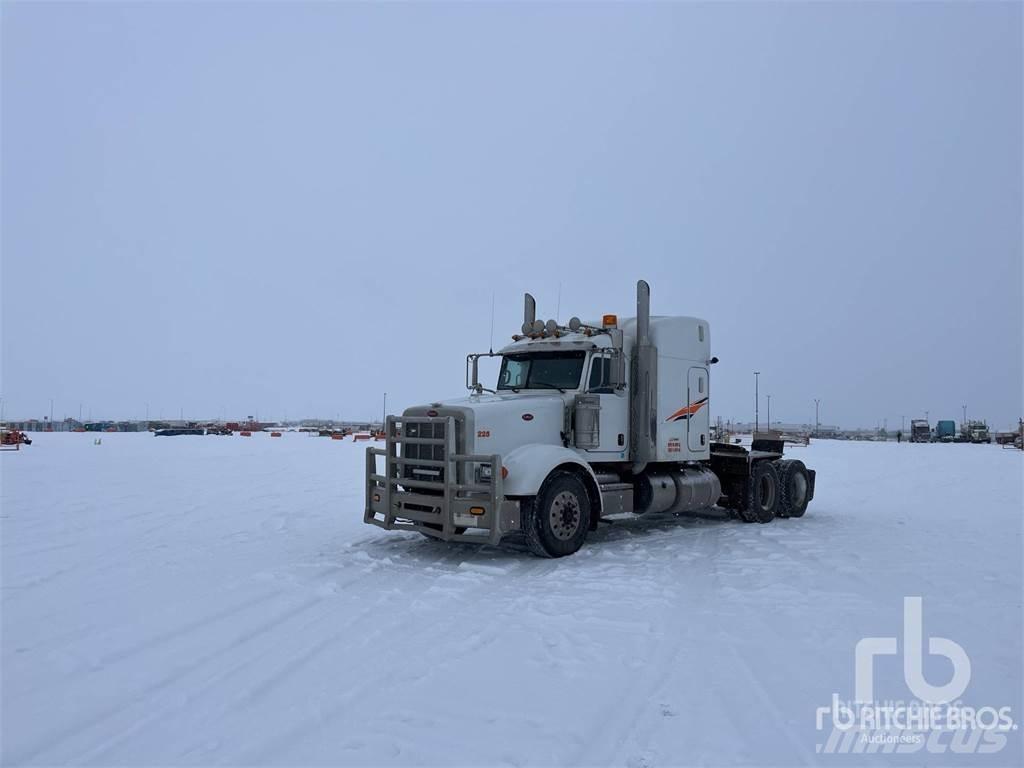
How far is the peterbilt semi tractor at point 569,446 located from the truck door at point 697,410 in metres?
0.03

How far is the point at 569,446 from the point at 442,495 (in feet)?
6.51

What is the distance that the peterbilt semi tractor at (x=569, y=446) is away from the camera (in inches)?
350

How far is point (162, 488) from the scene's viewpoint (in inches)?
658

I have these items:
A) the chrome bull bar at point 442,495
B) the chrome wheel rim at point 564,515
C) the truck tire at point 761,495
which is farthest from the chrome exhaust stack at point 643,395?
the truck tire at point 761,495

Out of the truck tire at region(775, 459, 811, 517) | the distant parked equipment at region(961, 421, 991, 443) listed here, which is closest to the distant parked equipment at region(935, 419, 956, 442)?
the distant parked equipment at region(961, 421, 991, 443)

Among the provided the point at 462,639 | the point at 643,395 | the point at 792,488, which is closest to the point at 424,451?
the point at 643,395

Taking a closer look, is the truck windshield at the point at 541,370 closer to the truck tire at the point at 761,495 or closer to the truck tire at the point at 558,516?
the truck tire at the point at 558,516

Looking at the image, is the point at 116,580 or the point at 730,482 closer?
the point at 116,580

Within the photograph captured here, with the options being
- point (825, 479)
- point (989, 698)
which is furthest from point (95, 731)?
point (825, 479)

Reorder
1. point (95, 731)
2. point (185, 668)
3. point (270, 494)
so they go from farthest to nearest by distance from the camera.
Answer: point (270, 494) < point (185, 668) < point (95, 731)

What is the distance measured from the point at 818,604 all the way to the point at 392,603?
4.10 metres

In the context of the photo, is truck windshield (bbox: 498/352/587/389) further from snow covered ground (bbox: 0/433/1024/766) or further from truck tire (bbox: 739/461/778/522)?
truck tire (bbox: 739/461/778/522)

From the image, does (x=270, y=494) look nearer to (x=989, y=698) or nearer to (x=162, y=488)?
(x=162, y=488)

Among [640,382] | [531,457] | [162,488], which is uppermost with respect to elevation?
[640,382]
